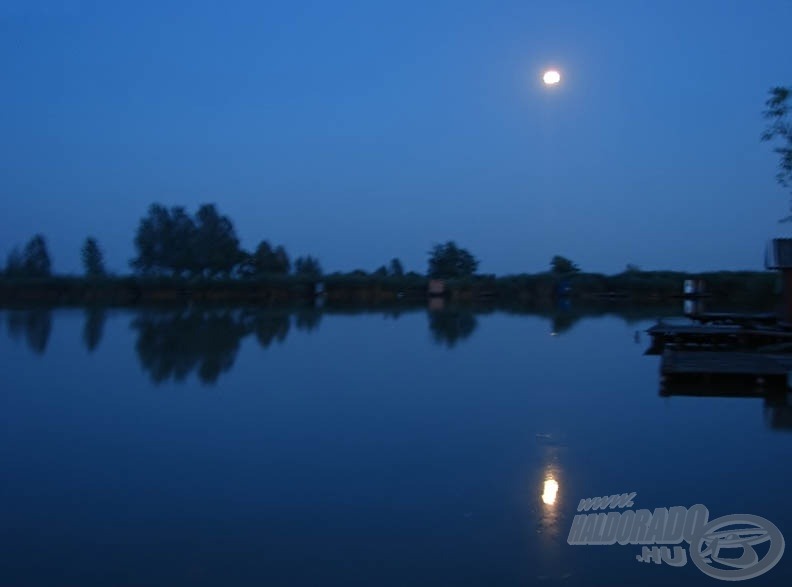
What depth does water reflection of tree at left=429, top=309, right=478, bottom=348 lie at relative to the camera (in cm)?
1828

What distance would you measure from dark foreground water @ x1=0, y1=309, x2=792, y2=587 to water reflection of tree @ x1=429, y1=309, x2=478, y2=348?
474 centimetres

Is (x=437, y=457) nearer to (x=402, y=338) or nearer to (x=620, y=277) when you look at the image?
(x=402, y=338)

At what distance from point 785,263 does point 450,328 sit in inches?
350

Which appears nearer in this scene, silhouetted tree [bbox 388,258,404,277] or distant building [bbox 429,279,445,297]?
distant building [bbox 429,279,445,297]

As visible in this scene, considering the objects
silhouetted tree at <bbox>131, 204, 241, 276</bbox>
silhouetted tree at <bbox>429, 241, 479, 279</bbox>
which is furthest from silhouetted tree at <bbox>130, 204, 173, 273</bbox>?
silhouetted tree at <bbox>429, 241, 479, 279</bbox>

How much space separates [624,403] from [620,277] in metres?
37.5

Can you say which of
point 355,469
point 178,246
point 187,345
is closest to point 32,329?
point 187,345

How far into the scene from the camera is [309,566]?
4355mm

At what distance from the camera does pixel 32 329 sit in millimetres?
21656

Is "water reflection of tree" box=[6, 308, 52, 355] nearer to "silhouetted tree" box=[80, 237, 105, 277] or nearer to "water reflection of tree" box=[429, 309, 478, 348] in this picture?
"water reflection of tree" box=[429, 309, 478, 348]

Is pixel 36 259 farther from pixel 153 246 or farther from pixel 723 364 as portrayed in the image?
pixel 723 364

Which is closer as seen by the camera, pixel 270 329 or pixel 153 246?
pixel 270 329

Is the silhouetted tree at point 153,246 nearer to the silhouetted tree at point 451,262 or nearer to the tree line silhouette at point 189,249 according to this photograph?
the tree line silhouette at point 189,249

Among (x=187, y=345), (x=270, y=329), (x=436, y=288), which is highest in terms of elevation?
(x=436, y=288)
